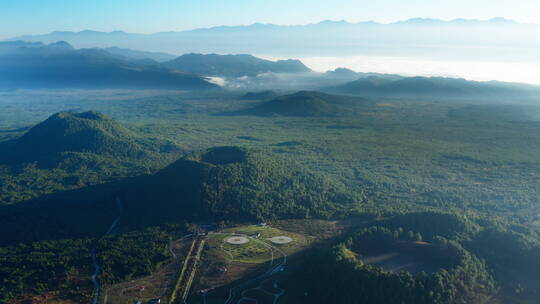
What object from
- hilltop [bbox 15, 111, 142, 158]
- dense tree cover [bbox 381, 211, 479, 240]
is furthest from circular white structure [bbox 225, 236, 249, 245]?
hilltop [bbox 15, 111, 142, 158]

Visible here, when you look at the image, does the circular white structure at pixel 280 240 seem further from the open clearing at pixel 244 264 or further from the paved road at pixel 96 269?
the paved road at pixel 96 269

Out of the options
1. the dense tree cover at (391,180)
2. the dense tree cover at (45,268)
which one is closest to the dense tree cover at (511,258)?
the dense tree cover at (391,180)

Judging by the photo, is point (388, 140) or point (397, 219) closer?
point (397, 219)

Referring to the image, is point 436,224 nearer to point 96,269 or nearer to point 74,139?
point 96,269

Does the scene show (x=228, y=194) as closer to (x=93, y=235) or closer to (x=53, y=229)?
(x=93, y=235)

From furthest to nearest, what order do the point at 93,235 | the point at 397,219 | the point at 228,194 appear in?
1. the point at 228,194
2. the point at 93,235
3. the point at 397,219

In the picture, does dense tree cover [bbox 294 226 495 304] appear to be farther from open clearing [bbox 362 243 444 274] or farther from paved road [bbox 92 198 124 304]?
paved road [bbox 92 198 124 304]

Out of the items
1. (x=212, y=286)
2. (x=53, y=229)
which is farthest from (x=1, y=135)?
(x=212, y=286)
